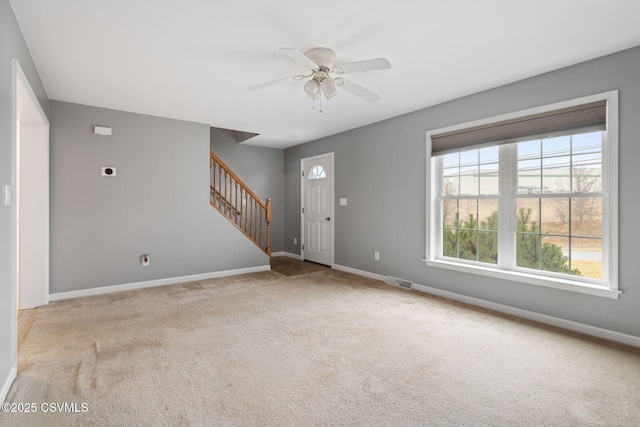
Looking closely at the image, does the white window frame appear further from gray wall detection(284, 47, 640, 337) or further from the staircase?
the staircase

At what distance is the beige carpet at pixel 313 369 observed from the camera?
1775 millimetres

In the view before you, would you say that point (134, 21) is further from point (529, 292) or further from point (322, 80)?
point (529, 292)

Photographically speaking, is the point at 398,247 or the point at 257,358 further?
the point at 398,247

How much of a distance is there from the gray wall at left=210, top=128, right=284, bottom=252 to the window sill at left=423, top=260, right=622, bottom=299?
13.3 feet

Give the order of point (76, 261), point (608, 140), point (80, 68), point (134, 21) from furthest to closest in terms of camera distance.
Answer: point (76, 261), point (80, 68), point (608, 140), point (134, 21)

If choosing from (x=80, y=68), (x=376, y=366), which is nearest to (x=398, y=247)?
(x=376, y=366)

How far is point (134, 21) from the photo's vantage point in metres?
2.25

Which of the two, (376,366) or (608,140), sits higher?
(608,140)

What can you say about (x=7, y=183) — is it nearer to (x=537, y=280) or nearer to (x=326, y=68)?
(x=326, y=68)

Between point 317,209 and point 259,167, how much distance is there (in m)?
1.74

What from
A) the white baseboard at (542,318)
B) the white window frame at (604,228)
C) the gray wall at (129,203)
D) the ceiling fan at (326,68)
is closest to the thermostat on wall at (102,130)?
the gray wall at (129,203)

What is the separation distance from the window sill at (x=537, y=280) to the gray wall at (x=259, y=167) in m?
4.05

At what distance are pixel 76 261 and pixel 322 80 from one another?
385cm

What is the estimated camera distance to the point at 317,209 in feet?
20.5
